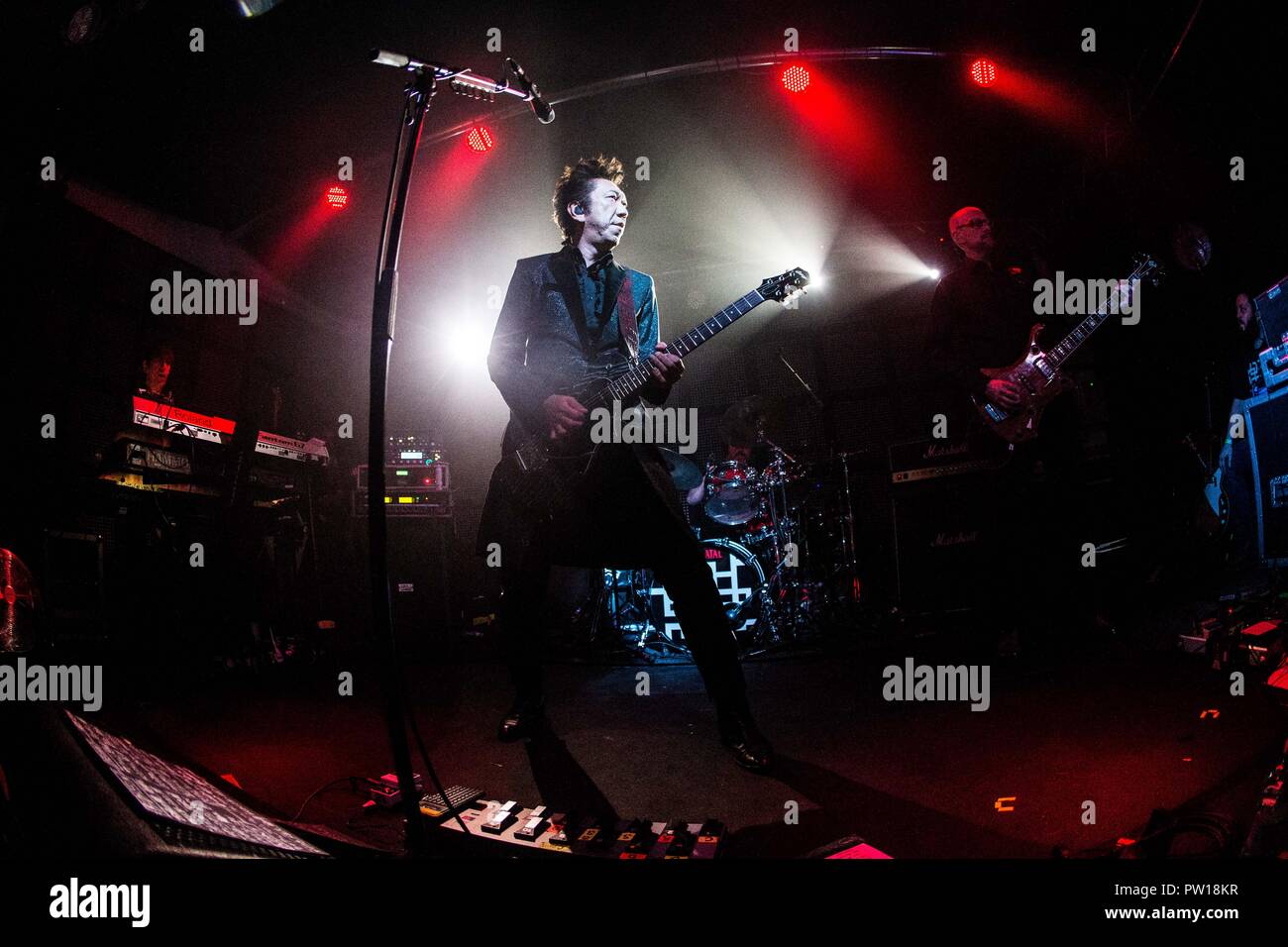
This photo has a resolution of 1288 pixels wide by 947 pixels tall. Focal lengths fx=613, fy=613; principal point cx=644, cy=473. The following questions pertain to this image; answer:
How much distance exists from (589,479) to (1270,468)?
21.7 ft

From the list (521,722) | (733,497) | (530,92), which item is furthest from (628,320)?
(733,497)

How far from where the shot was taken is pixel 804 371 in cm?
841

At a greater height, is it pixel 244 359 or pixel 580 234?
pixel 244 359

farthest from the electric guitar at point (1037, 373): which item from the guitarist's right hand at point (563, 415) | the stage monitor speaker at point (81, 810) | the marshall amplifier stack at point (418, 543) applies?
the marshall amplifier stack at point (418, 543)

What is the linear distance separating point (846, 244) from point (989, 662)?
625cm

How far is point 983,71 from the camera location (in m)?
5.28

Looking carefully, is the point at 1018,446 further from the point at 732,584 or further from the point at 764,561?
the point at 732,584

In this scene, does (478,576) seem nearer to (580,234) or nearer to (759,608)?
(759,608)

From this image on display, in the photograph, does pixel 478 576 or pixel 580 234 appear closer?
pixel 580 234

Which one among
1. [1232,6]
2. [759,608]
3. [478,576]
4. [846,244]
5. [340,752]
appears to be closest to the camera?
[340,752]

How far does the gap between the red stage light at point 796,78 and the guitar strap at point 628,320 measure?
3652mm

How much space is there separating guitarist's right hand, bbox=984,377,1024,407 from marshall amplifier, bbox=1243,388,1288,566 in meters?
3.46

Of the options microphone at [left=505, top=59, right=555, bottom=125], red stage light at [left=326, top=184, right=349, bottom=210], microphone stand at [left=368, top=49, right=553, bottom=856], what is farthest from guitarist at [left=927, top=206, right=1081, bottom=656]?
red stage light at [left=326, top=184, right=349, bottom=210]
